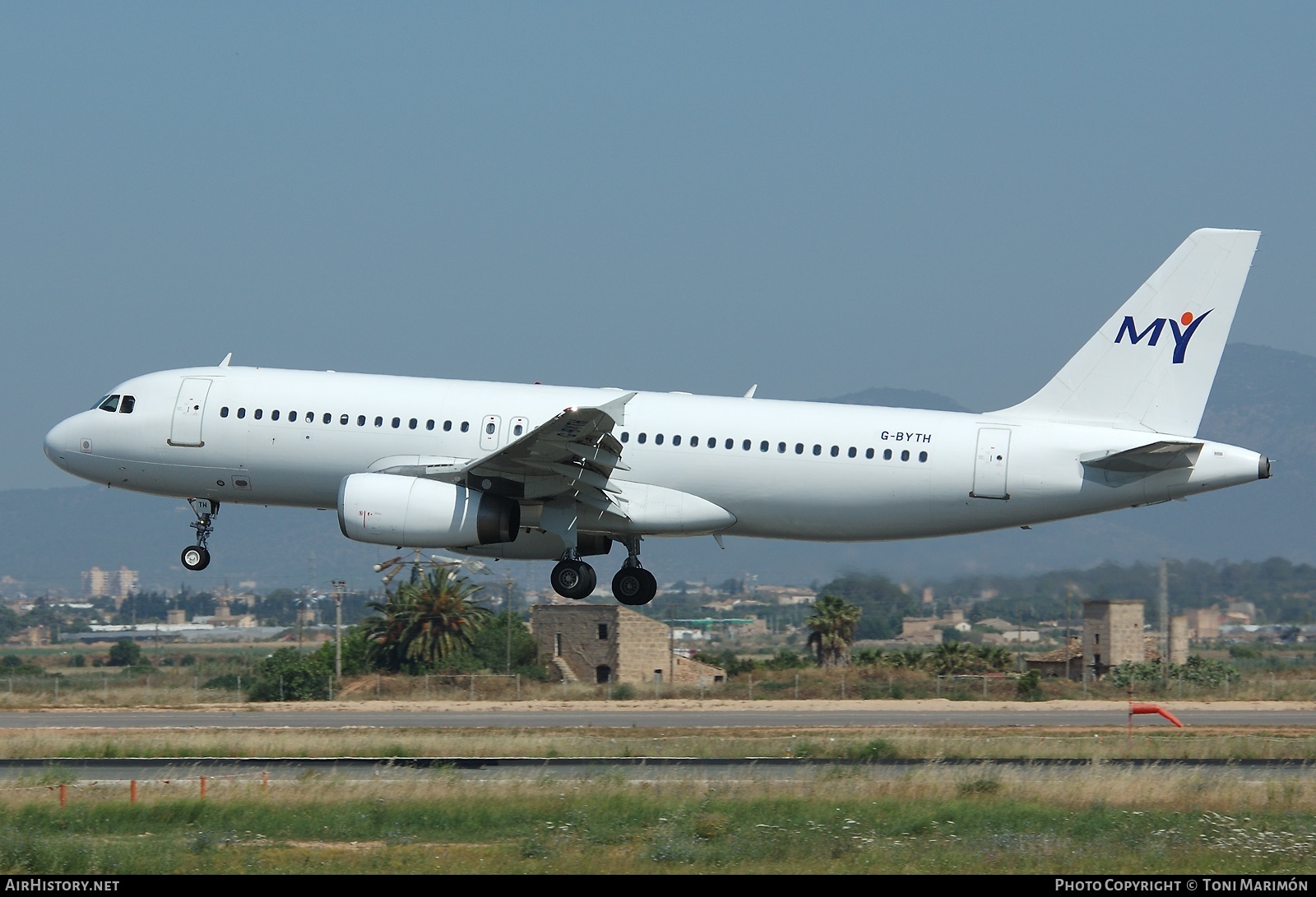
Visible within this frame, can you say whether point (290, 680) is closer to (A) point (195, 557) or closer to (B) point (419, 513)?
(A) point (195, 557)

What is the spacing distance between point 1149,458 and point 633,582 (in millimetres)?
11555

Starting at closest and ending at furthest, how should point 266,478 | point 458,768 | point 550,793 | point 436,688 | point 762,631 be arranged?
point 550,793 < point 458,768 < point 266,478 < point 436,688 < point 762,631

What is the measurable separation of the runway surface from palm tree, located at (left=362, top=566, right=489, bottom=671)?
893 inches

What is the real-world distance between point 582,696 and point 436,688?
7.56 meters

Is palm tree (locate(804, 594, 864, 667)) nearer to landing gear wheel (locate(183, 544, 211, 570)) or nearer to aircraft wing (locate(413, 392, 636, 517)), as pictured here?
landing gear wheel (locate(183, 544, 211, 570))

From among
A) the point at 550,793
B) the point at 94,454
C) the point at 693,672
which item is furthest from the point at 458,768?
the point at 693,672

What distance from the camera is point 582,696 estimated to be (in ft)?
192

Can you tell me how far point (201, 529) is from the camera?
36.2 meters

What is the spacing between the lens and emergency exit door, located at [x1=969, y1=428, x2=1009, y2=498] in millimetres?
33156

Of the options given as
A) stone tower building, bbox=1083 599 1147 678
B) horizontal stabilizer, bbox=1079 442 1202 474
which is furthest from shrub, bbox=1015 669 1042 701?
horizontal stabilizer, bbox=1079 442 1202 474

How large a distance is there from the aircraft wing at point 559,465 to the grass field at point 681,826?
8121mm

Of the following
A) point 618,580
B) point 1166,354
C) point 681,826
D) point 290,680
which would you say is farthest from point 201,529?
point 290,680

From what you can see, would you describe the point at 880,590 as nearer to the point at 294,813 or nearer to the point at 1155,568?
the point at 1155,568

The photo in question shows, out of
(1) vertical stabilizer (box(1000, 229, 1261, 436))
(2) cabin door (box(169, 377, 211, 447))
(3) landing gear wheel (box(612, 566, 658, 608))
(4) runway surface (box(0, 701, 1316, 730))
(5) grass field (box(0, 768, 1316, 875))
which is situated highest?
(1) vertical stabilizer (box(1000, 229, 1261, 436))
